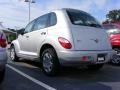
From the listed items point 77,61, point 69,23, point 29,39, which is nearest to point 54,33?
point 69,23

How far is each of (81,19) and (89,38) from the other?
71cm

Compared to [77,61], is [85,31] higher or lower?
higher

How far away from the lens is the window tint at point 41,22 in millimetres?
8502

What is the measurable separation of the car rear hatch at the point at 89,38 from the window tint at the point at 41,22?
3.99ft

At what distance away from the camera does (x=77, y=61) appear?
7.24 m

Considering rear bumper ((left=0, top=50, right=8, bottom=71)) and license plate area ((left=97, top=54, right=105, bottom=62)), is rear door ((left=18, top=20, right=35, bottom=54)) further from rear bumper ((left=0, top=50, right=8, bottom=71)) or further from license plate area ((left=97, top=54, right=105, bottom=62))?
rear bumper ((left=0, top=50, right=8, bottom=71))

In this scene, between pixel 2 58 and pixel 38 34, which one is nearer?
pixel 2 58

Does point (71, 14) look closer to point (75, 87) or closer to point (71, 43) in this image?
point (71, 43)

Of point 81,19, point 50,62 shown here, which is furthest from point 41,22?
point 50,62

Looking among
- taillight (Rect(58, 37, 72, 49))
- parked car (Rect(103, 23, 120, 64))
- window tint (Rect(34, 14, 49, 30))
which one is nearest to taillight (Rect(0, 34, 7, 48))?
taillight (Rect(58, 37, 72, 49))

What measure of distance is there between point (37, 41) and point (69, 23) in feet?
4.31

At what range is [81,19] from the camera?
26.3ft

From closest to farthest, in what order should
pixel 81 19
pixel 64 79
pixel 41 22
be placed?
pixel 64 79 → pixel 81 19 → pixel 41 22

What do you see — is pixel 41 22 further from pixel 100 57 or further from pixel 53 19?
pixel 100 57
